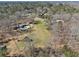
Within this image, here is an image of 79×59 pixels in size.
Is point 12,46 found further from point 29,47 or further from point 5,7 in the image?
point 5,7

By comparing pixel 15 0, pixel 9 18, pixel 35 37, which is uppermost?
pixel 15 0

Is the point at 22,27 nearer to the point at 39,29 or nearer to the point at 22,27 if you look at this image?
the point at 22,27

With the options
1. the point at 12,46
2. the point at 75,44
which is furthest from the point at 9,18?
the point at 75,44

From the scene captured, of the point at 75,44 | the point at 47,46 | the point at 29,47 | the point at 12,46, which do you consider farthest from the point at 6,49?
the point at 75,44

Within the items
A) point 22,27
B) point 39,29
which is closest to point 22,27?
point 22,27

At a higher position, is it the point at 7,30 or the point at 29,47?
the point at 7,30

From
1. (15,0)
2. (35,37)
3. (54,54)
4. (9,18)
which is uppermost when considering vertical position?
(15,0)

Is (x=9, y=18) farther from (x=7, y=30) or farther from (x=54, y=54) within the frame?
(x=54, y=54)

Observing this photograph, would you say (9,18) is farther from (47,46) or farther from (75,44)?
(75,44)

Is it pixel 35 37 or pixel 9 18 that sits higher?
pixel 9 18
